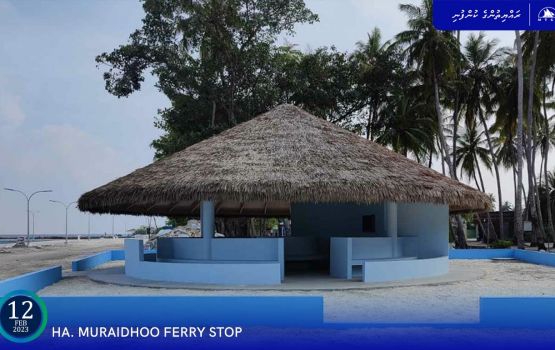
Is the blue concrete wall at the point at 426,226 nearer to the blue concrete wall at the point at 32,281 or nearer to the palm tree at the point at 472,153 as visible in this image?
the blue concrete wall at the point at 32,281

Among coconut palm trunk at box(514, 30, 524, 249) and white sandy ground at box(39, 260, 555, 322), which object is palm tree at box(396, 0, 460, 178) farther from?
white sandy ground at box(39, 260, 555, 322)

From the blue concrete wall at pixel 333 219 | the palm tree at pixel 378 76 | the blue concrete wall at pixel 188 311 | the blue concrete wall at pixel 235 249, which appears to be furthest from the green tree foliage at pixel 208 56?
the blue concrete wall at pixel 188 311

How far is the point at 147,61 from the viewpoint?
103ft

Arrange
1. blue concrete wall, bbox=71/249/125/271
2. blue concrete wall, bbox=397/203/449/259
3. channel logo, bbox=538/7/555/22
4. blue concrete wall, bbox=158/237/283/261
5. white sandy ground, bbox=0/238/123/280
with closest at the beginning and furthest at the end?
channel logo, bbox=538/7/555/22 < blue concrete wall, bbox=158/237/283/261 < blue concrete wall, bbox=397/203/449/259 < blue concrete wall, bbox=71/249/125/271 < white sandy ground, bbox=0/238/123/280

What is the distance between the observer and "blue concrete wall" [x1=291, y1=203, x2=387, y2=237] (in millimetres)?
18906

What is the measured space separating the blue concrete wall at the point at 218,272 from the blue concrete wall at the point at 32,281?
221cm

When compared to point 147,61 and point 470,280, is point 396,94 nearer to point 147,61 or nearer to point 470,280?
point 147,61

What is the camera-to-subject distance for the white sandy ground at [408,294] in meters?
10.2

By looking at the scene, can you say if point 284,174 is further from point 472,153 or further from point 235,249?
point 472,153

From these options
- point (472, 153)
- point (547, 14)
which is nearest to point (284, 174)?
point (547, 14)

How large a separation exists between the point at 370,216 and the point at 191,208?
7510 millimetres

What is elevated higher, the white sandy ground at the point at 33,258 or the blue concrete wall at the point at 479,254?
the blue concrete wall at the point at 479,254

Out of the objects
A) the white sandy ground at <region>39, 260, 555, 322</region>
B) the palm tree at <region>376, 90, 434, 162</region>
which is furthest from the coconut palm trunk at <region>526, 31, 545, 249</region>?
the white sandy ground at <region>39, 260, 555, 322</region>

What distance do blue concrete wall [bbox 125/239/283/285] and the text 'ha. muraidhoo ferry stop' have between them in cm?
2
